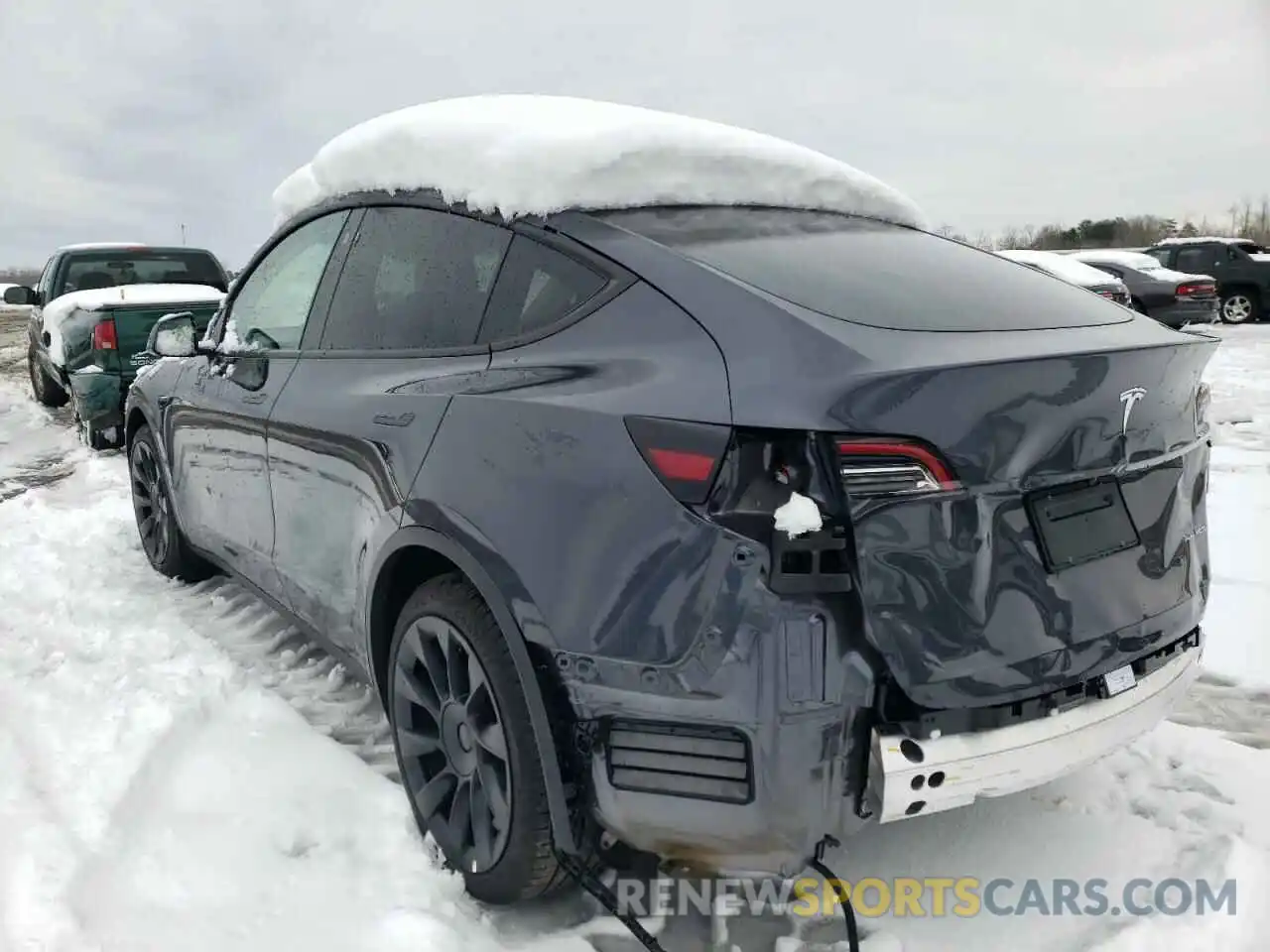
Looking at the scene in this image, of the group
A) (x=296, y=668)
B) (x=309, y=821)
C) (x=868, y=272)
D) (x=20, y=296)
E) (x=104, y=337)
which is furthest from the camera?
(x=20, y=296)

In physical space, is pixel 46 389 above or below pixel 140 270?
below

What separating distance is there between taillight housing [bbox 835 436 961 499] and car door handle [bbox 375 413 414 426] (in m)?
1.15

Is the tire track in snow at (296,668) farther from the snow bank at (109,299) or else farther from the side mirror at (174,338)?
the snow bank at (109,299)

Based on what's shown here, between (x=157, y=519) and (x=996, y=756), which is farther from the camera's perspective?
(x=157, y=519)

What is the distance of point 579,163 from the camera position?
7.31 ft

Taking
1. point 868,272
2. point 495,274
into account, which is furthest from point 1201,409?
point 495,274

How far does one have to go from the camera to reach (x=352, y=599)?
2607 millimetres

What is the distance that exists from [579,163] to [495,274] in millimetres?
330

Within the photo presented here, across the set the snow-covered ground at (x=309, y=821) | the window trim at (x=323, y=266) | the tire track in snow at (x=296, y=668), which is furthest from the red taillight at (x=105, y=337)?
the window trim at (x=323, y=266)

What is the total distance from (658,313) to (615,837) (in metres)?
1.06

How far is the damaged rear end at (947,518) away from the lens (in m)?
1.62

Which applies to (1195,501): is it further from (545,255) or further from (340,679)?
(340,679)

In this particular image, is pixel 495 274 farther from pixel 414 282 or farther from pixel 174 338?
pixel 174 338

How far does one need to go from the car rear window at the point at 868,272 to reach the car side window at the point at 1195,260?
18816 millimetres
